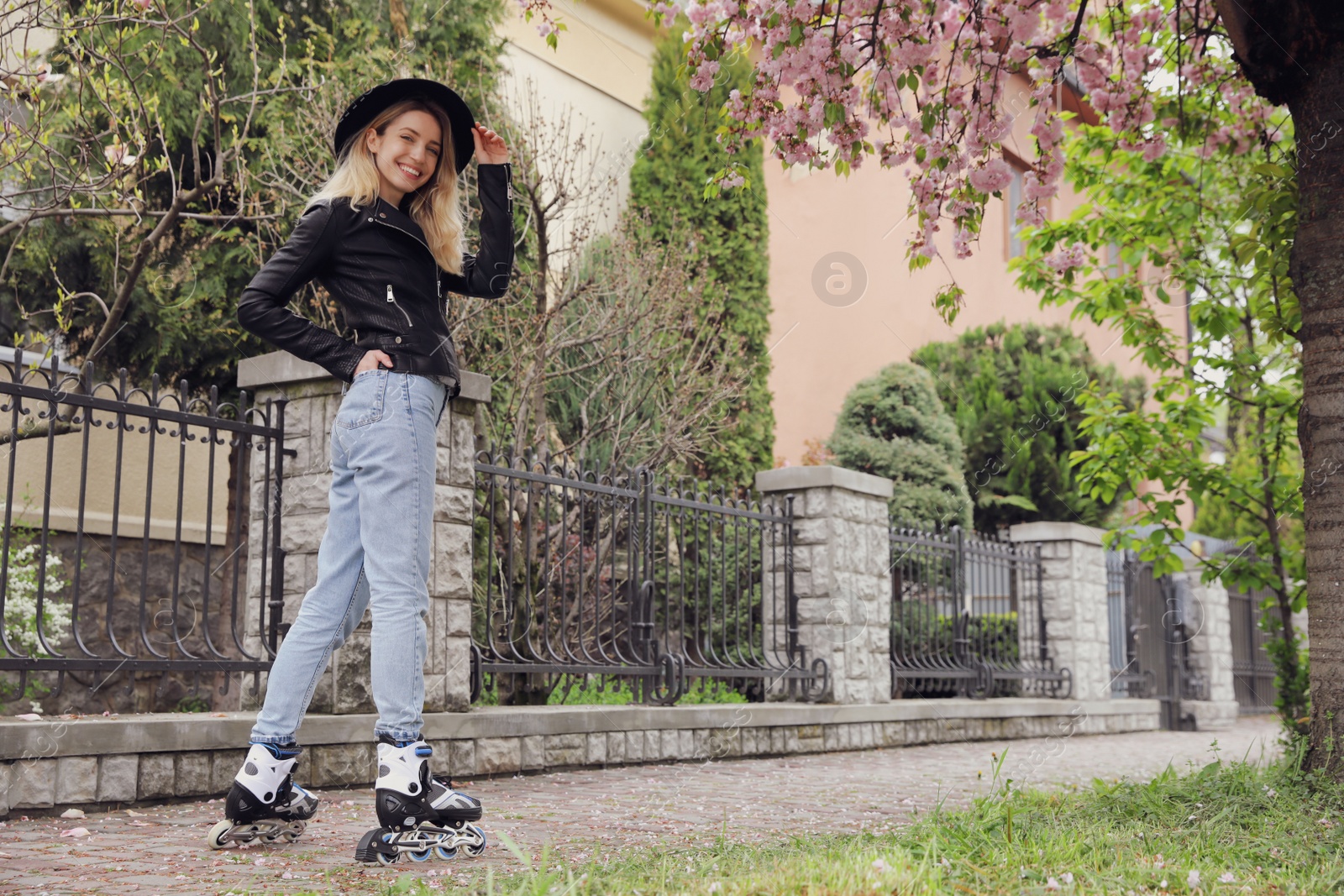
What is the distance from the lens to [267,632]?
517 centimetres

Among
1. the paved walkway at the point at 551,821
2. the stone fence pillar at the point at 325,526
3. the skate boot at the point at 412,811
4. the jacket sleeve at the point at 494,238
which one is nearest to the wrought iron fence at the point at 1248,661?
the paved walkway at the point at 551,821

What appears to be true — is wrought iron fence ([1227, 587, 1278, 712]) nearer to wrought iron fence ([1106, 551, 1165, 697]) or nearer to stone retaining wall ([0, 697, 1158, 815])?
wrought iron fence ([1106, 551, 1165, 697])

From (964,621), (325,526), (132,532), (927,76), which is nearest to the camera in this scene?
(325,526)

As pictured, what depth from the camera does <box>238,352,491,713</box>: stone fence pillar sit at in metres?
5.20

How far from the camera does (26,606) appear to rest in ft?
20.6

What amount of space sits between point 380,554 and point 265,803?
746mm

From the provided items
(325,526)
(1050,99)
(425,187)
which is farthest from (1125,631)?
(425,187)

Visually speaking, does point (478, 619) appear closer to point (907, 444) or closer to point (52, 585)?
point (52, 585)

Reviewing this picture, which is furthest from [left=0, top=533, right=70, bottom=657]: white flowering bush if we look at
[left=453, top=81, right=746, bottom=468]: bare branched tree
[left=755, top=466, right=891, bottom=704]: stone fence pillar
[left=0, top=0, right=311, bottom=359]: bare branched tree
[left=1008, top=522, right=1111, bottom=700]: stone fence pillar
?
[left=1008, top=522, right=1111, bottom=700]: stone fence pillar

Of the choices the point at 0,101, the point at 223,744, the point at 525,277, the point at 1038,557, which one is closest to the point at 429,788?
the point at 223,744

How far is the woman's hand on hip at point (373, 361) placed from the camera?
3.22 metres

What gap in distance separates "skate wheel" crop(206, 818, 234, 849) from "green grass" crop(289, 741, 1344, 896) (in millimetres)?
777

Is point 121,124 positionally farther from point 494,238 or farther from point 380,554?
point 380,554

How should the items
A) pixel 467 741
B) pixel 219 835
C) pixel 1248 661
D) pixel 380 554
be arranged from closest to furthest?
pixel 380 554 < pixel 219 835 < pixel 467 741 < pixel 1248 661
